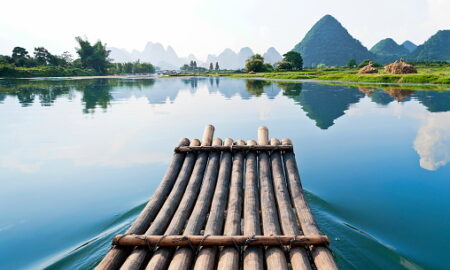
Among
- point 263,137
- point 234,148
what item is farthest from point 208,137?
point 263,137

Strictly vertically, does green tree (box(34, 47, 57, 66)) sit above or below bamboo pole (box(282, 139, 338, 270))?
above

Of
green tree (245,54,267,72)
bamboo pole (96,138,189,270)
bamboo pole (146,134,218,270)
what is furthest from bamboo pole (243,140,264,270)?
green tree (245,54,267,72)

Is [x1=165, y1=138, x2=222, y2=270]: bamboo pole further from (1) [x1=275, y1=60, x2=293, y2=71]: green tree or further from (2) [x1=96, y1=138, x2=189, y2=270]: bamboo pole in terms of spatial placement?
(1) [x1=275, y1=60, x2=293, y2=71]: green tree

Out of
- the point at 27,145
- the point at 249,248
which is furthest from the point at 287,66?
the point at 249,248

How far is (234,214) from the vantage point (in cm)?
514

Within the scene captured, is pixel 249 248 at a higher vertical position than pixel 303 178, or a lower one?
higher

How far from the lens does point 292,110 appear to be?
24.2 metres

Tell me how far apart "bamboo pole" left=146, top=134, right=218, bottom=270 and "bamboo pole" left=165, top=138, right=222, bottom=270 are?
0.36 ft

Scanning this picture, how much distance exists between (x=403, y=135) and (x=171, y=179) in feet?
47.6

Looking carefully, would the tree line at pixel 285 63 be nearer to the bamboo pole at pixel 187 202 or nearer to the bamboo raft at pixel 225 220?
the bamboo pole at pixel 187 202

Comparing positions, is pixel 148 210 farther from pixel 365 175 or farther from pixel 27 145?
pixel 27 145

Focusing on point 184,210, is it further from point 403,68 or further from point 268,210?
point 403,68

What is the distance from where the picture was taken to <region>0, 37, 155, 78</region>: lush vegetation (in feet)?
267

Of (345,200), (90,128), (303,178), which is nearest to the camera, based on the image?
(345,200)
